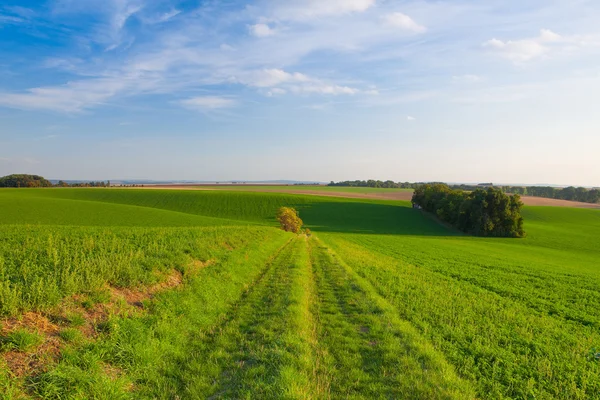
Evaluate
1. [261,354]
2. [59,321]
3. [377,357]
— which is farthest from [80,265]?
A: [377,357]

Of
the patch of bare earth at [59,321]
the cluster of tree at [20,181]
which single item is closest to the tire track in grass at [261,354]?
the patch of bare earth at [59,321]

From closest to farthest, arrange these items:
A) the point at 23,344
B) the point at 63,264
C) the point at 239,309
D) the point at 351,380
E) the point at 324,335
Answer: the point at 23,344 → the point at 351,380 → the point at 324,335 → the point at 63,264 → the point at 239,309

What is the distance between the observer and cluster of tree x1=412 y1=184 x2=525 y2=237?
61.1 metres

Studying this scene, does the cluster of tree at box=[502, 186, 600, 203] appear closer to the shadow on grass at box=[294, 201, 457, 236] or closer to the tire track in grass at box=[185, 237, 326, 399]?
the shadow on grass at box=[294, 201, 457, 236]

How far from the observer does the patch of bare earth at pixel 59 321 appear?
5.34 metres

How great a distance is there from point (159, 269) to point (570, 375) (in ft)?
40.8

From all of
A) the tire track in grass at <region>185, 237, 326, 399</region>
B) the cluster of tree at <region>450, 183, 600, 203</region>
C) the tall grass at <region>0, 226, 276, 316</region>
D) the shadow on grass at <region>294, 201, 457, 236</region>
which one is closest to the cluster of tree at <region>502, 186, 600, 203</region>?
the cluster of tree at <region>450, 183, 600, 203</region>

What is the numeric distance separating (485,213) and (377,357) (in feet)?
220

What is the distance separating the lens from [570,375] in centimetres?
718

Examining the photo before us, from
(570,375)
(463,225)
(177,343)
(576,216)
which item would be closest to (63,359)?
(177,343)

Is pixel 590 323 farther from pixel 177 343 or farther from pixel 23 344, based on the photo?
pixel 23 344

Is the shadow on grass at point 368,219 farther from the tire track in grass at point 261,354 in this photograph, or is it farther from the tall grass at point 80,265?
the tire track in grass at point 261,354

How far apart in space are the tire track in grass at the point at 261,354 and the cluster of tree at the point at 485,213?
6397 cm

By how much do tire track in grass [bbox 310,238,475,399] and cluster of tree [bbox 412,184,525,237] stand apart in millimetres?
62334
